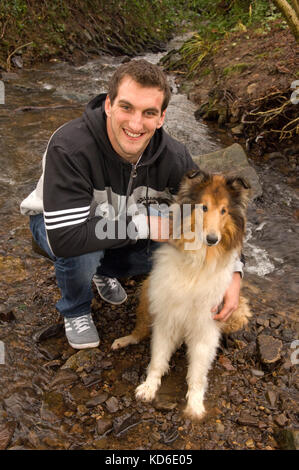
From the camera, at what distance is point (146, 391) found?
274cm

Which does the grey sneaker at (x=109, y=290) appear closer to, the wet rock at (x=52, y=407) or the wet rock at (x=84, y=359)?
the wet rock at (x=84, y=359)

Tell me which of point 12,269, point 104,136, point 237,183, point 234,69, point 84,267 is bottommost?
point 12,269

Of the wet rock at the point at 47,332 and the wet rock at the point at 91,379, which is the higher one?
the wet rock at the point at 47,332

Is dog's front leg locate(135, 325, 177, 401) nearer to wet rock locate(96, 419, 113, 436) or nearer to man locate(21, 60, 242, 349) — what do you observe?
wet rock locate(96, 419, 113, 436)

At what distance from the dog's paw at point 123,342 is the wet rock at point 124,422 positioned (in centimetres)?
60

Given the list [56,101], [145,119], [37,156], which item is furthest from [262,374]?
[56,101]

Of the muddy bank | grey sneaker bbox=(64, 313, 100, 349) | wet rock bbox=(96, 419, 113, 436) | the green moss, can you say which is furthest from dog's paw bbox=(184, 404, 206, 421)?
the green moss

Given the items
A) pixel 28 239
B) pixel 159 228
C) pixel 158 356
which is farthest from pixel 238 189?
pixel 28 239

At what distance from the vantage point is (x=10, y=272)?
3.69 meters

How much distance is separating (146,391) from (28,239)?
218cm

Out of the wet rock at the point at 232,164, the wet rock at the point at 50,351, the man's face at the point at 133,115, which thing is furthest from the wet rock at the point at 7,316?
the wet rock at the point at 232,164

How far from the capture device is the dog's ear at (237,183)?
2540mm

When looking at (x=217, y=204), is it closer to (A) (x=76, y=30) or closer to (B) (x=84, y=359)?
(B) (x=84, y=359)

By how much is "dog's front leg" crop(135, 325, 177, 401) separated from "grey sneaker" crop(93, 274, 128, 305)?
0.71 meters
